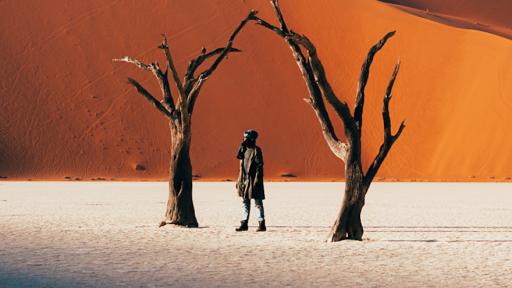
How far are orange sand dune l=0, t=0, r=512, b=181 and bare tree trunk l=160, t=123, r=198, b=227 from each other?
98.2ft

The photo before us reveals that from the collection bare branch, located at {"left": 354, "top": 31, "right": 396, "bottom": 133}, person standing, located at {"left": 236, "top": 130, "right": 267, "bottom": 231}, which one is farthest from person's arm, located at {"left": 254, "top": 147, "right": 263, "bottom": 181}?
bare branch, located at {"left": 354, "top": 31, "right": 396, "bottom": 133}

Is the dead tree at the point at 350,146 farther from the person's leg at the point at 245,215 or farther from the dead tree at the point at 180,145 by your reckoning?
the dead tree at the point at 180,145

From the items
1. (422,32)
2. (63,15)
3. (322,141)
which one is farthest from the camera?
(422,32)

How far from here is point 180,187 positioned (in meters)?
17.8

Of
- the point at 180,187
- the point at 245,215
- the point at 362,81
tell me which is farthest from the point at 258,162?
the point at 180,187

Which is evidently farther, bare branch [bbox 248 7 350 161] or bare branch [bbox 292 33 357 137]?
bare branch [bbox 248 7 350 161]

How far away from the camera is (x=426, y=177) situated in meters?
49.8

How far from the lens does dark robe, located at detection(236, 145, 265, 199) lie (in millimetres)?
15750

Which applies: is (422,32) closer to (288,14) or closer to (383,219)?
(288,14)

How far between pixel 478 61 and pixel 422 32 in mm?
5288

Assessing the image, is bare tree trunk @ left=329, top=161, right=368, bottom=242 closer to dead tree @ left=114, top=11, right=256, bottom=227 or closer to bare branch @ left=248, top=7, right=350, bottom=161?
bare branch @ left=248, top=7, right=350, bottom=161

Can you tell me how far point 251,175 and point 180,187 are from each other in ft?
7.77

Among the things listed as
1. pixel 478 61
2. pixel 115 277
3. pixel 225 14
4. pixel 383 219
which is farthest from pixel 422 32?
pixel 115 277

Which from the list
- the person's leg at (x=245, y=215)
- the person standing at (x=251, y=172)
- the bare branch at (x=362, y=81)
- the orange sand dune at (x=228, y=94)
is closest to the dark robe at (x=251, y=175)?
the person standing at (x=251, y=172)
